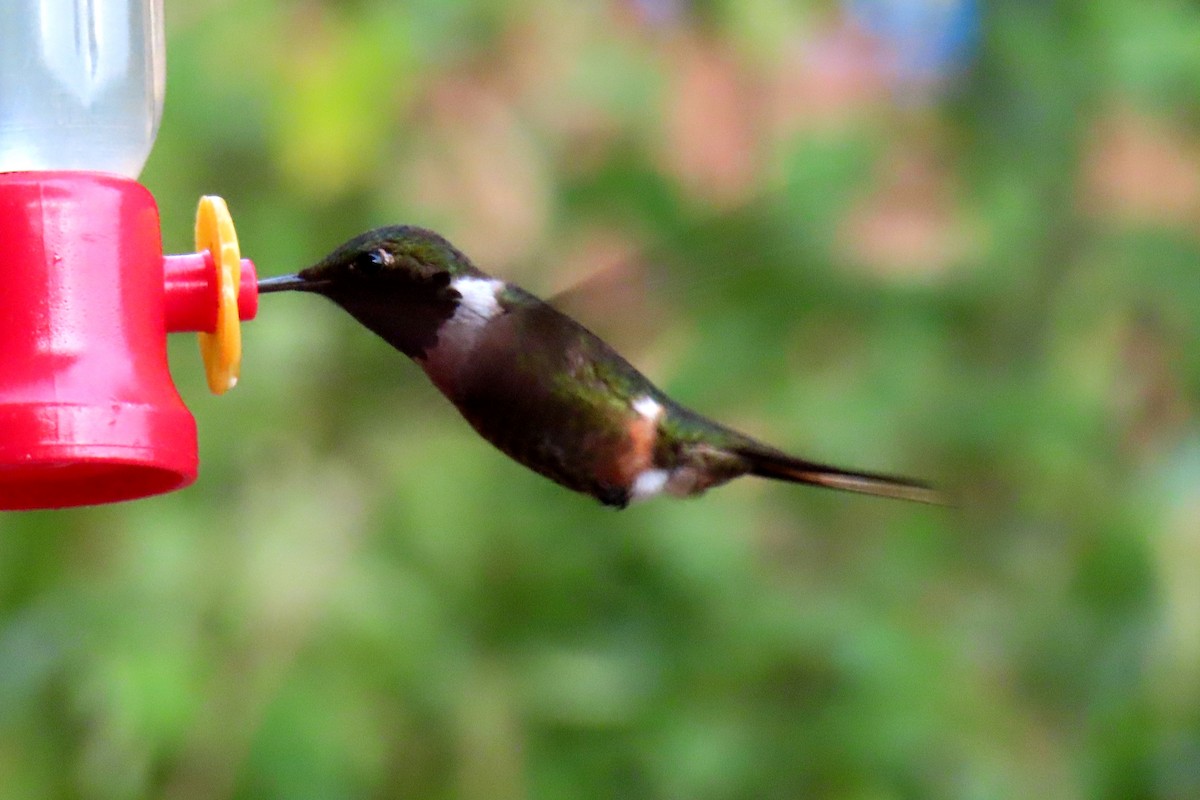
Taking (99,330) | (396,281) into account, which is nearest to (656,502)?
(396,281)

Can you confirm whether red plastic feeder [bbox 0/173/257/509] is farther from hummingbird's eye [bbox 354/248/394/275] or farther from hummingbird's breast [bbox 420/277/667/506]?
hummingbird's breast [bbox 420/277/667/506]

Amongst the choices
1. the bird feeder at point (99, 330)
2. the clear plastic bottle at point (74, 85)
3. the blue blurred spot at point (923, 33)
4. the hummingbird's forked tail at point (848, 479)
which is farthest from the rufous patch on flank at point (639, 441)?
the blue blurred spot at point (923, 33)

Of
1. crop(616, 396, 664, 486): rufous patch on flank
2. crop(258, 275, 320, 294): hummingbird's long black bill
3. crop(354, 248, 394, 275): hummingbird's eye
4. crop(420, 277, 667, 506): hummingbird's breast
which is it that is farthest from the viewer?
crop(616, 396, 664, 486): rufous patch on flank

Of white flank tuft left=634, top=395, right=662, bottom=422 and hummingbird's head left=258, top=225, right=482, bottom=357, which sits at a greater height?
hummingbird's head left=258, top=225, right=482, bottom=357

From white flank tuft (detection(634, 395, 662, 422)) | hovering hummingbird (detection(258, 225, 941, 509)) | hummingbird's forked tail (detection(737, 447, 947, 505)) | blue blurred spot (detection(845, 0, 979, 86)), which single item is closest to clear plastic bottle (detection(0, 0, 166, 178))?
hovering hummingbird (detection(258, 225, 941, 509))

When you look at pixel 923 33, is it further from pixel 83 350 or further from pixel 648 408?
pixel 83 350
